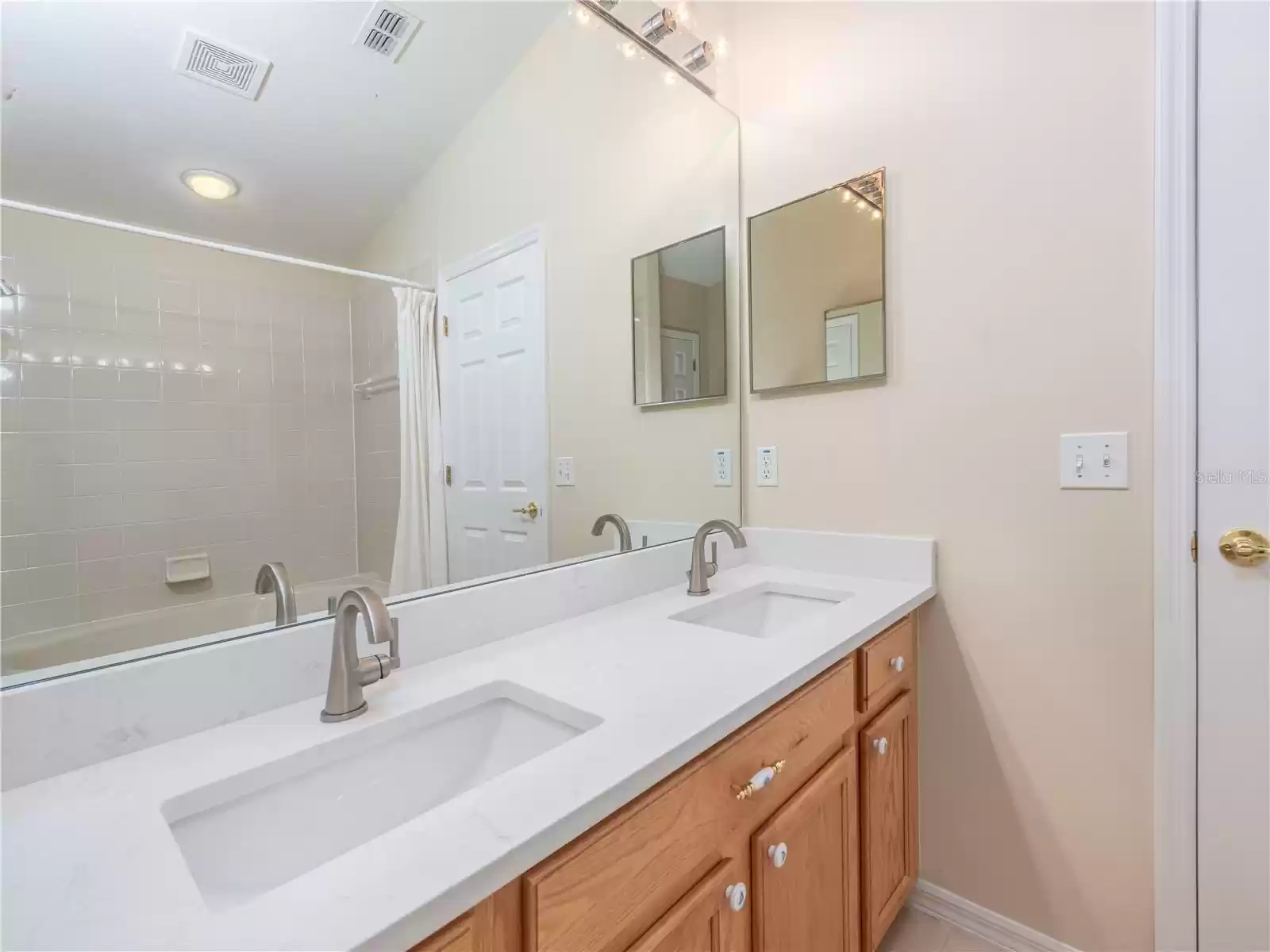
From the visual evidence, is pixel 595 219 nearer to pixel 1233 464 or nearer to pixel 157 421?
pixel 157 421

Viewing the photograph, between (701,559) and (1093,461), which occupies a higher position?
(1093,461)

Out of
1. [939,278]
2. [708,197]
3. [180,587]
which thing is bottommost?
[180,587]

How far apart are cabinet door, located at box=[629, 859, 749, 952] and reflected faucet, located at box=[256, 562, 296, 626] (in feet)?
2.14

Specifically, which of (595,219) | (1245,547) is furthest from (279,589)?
(1245,547)

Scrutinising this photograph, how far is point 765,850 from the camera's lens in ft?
2.85

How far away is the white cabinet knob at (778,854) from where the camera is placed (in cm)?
88

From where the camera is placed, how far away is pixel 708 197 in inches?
68.8

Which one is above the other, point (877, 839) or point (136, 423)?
point (136, 423)

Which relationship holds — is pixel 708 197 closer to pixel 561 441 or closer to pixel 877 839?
pixel 561 441

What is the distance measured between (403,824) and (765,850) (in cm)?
55

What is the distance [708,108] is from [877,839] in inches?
76.8

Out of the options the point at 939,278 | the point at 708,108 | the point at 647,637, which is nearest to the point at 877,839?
the point at 647,637

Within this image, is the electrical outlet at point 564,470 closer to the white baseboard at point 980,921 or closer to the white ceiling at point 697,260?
the white ceiling at point 697,260

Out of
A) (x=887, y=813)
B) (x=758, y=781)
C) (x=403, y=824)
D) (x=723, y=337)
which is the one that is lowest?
(x=887, y=813)
